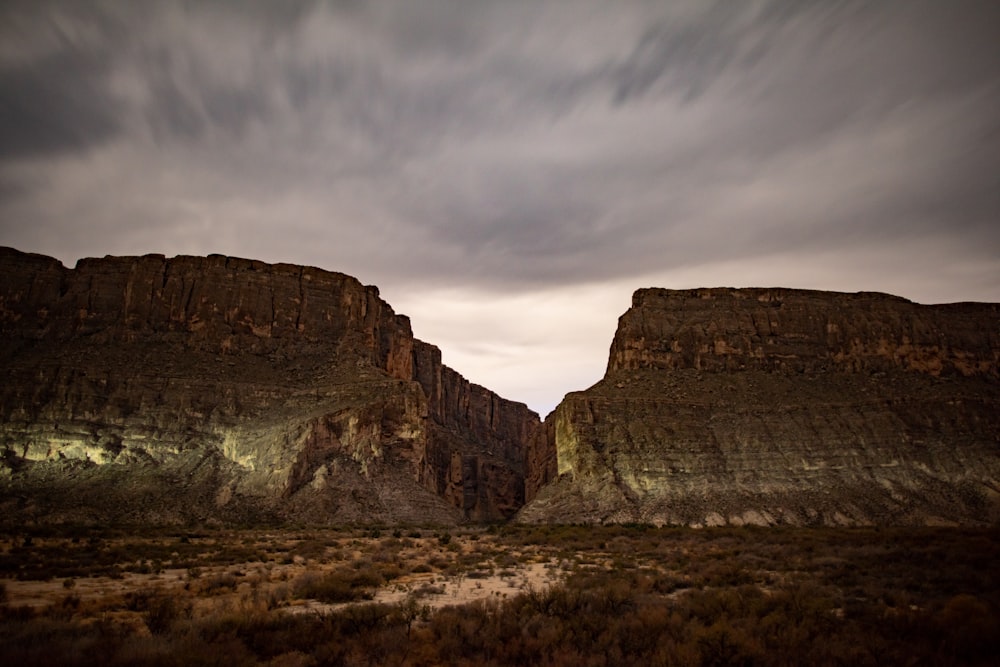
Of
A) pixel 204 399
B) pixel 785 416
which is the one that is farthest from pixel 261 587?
pixel 785 416

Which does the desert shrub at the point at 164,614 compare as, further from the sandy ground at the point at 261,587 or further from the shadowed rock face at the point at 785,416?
the shadowed rock face at the point at 785,416

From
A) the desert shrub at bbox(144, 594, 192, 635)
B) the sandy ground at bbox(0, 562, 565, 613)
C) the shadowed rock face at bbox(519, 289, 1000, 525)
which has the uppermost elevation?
the shadowed rock face at bbox(519, 289, 1000, 525)

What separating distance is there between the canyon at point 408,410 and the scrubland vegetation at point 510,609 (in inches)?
1303

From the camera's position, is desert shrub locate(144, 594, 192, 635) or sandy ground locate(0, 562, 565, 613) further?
sandy ground locate(0, 562, 565, 613)

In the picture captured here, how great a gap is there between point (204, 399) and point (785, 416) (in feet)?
219

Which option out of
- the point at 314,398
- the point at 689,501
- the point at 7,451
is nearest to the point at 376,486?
the point at 314,398

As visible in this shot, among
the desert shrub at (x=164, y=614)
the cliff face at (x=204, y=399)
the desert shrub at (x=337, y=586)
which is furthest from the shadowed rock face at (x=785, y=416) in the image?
the desert shrub at (x=164, y=614)

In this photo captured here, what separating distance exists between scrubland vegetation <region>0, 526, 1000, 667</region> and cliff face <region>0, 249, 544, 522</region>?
105 ft

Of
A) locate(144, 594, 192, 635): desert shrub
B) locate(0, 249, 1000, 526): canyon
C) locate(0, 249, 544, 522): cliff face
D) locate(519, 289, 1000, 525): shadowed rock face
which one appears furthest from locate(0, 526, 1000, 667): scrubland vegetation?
locate(519, 289, 1000, 525): shadowed rock face

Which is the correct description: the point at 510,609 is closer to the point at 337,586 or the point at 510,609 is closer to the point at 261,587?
→ the point at 337,586

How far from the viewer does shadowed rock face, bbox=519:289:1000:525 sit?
56.8 meters

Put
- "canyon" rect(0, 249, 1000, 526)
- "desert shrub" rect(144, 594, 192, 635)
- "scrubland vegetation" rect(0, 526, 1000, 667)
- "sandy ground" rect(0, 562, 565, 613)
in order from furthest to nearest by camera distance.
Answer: "canyon" rect(0, 249, 1000, 526) < "sandy ground" rect(0, 562, 565, 613) < "desert shrub" rect(144, 594, 192, 635) < "scrubland vegetation" rect(0, 526, 1000, 667)

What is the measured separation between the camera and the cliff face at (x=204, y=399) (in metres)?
52.9

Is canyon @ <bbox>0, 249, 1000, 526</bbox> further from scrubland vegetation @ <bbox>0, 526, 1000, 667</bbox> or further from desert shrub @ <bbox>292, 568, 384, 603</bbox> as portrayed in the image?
desert shrub @ <bbox>292, 568, 384, 603</bbox>
